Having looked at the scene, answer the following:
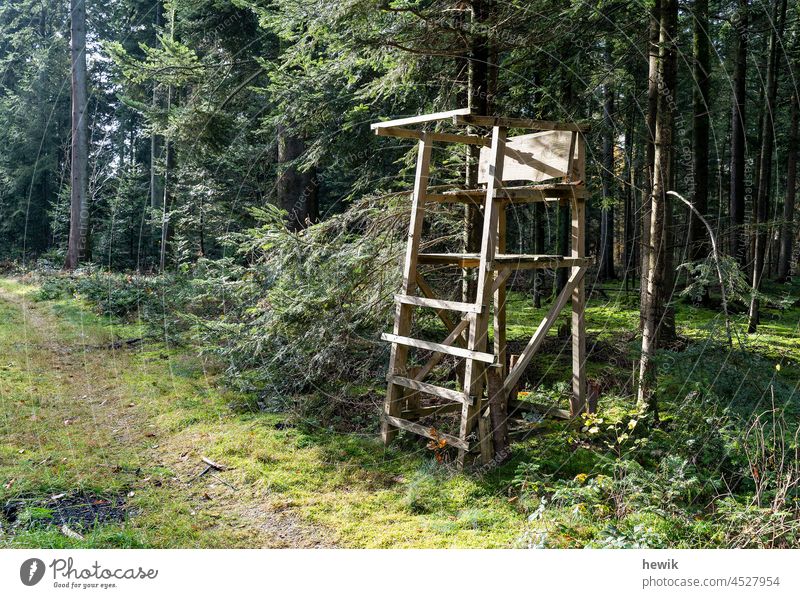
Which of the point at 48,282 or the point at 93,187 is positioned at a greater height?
the point at 93,187

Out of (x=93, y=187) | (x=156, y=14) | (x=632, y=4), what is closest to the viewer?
(x=632, y=4)

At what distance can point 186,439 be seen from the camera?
18.2 ft

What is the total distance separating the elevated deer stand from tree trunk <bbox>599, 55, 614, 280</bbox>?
431mm

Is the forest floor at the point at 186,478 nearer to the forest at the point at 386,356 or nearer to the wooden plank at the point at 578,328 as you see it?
the forest at the point at 386,356

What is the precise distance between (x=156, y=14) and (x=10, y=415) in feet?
60.2

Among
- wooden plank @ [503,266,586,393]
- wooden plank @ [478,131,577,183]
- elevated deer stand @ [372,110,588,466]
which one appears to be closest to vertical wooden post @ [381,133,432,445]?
elevated deer stand @ [372,110,588,466]

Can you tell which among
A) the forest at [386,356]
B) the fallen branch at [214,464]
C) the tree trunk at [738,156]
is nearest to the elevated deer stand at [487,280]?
the forest at [386,356]

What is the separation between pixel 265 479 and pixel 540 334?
2.60m

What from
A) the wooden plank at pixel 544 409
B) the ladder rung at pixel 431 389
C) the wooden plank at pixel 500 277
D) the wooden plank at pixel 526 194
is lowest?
the wooden plank at pixel 544 409

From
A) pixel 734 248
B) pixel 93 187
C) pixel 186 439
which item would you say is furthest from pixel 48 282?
pixel 734 248

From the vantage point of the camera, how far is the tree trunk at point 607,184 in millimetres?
7771

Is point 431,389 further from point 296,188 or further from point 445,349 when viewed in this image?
point 296,188

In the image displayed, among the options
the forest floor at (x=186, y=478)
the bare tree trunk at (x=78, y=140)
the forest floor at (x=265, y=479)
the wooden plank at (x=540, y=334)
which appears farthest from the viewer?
the bare tree trunk at (x=78, y=140)
